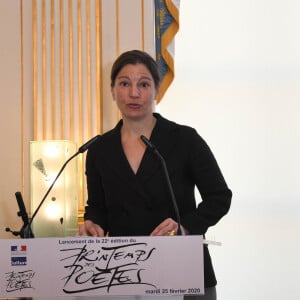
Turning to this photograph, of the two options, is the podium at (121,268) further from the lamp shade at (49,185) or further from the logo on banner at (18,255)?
the lamp shade at (49,185)

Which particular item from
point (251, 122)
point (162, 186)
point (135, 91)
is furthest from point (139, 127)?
point (251, 122)

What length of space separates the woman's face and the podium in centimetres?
63

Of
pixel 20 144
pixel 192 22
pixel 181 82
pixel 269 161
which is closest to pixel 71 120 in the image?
pixel 20 144

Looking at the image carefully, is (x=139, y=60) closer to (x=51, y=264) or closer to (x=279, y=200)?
(x=51, y=264)

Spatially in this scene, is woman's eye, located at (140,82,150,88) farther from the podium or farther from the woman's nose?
the podium

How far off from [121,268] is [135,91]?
2.32 ft

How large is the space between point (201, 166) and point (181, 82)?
1740mm

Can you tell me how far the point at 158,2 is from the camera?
3.08m

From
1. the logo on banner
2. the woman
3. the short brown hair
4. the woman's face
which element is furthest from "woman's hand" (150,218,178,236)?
the short brown hair

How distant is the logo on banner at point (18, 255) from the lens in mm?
1314

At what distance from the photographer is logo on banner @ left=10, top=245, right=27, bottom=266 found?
1314 millimetres

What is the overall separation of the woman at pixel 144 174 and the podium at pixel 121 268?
0.88 ft

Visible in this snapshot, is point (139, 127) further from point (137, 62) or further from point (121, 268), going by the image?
point (121, 268)

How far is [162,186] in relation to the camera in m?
1.70
